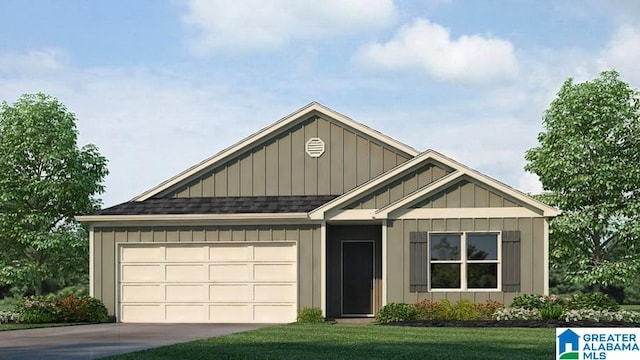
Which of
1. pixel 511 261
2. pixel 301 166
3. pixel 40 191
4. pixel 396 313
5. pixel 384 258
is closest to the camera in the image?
pixel 396 313

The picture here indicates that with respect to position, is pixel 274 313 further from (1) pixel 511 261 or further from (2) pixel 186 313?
(1) pixel 511 261

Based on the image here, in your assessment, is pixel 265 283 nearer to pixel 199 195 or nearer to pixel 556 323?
pixel 199 195

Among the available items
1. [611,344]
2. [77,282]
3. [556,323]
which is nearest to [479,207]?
[556,323]

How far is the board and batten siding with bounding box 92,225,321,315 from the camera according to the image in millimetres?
25891

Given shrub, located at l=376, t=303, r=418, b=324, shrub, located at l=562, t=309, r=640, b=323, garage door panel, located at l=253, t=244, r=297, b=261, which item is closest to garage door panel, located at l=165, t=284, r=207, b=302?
garage door panel, located at l=253, t=244, r=297, b=261

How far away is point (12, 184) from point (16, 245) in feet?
7.61

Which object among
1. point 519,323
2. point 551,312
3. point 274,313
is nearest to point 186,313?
point 274,313

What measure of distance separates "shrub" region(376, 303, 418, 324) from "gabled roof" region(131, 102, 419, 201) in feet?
17.3

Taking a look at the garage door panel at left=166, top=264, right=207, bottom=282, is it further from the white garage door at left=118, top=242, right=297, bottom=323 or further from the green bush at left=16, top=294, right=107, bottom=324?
the green bush at left=16, top=294, right=107, bottom=324

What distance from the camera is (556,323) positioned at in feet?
73.4

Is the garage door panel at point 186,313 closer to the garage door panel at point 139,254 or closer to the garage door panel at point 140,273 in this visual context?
the garage door panel at point 140,273

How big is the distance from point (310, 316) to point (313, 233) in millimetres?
2174

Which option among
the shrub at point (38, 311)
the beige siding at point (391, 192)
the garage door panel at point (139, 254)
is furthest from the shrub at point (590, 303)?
the shrub at point (38, 311)

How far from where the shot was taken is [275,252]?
26250 mm
